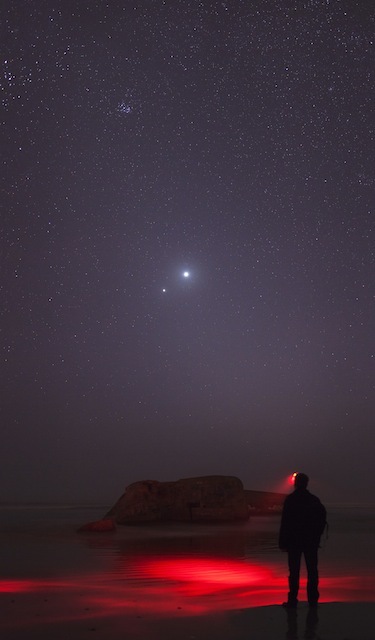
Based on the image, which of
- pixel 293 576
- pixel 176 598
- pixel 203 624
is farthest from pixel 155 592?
pixel 203 624

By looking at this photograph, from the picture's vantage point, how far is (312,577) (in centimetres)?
1172

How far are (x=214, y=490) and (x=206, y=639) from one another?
2763 inches

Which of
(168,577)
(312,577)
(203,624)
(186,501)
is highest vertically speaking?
(186,501)

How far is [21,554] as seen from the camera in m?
28.0

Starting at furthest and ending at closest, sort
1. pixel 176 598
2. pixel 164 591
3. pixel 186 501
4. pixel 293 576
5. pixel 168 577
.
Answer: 1. pixel 186 501
2. pixel 168 577
3. pixel 164 591
4. pixel 176 598
5. pixel 293 576

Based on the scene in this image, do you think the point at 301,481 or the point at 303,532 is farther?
the point at 301,481

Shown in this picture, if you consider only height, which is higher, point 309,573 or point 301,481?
point 301,481

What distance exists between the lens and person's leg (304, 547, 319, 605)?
455 inches

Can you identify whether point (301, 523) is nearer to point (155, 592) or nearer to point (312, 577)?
point (312, 577)

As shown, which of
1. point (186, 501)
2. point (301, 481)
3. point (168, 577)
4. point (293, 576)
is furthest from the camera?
point (186, 501)

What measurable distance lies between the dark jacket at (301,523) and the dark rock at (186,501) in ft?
205

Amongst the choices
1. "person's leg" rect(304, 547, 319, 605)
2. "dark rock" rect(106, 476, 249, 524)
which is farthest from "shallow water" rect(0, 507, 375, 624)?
"dark rock" rect(106, 476, 249, 524)

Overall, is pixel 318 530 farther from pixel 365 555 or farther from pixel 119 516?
pixel 119 516

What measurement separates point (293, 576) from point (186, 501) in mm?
66857
